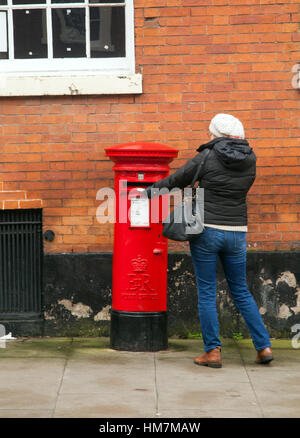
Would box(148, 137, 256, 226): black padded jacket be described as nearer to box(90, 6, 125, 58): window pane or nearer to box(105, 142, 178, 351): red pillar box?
box(105, 142, 178, 351): red pillar box

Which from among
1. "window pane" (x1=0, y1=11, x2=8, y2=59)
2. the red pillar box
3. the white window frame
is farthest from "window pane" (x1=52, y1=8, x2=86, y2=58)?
the red pillar box

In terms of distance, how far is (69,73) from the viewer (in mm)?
7051

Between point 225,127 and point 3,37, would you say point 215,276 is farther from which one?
point 3,37

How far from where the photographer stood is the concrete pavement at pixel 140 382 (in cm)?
493

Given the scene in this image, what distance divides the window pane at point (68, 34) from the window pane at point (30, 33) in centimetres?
10

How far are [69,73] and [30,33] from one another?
1.74ft

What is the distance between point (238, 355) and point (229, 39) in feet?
9.18

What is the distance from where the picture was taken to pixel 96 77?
272 inches

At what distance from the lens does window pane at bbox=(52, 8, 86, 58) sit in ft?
23.2

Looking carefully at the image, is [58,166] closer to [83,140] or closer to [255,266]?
[83,140]

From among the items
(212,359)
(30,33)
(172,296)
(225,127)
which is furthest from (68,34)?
(212,359)

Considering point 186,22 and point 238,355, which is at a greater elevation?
point 186,22
